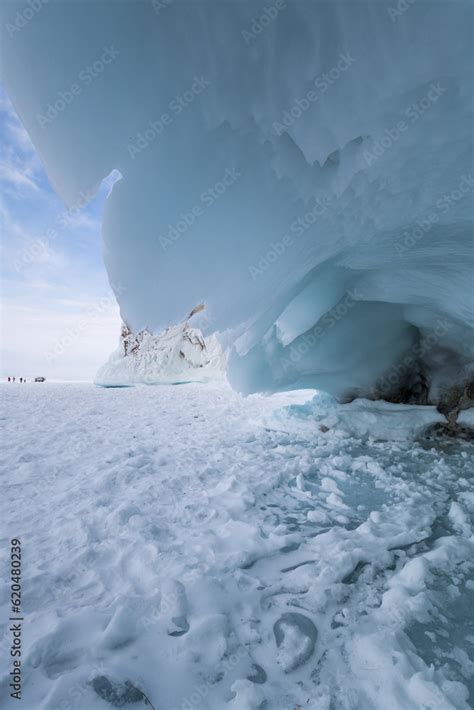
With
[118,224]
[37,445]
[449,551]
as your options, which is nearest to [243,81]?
[118,224]

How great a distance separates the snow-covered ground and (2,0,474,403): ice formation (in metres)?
1.57

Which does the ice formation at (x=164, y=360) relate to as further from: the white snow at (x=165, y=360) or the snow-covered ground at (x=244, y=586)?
the snow-covered ground at (x=244, y=586)

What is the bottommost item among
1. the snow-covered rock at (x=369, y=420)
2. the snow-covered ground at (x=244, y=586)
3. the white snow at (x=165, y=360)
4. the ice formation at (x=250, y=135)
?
the snow-covered ground at (x=244, y=586)

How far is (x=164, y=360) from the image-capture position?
2208 centimetres

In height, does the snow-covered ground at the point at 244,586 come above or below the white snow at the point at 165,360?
below

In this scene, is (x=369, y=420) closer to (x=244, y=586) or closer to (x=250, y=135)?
(x=244, y=586)

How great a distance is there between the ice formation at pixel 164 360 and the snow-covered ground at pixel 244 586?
59.1ft

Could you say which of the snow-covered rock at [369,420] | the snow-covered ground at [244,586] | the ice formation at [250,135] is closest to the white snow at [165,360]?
the snow-covered rock at [369,420]

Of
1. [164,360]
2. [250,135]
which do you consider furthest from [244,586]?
[164,360]

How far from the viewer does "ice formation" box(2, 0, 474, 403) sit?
163 cm

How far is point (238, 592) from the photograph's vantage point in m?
1.62

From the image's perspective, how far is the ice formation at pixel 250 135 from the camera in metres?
1.63

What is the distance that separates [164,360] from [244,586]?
20.9 m

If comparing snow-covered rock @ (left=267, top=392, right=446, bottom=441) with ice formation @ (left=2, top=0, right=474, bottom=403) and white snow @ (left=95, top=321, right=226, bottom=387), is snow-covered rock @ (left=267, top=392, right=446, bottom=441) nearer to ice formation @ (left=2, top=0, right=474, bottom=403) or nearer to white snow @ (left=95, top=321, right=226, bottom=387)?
ice formation @ (left=2, top=0, right=474, bottom=403)
